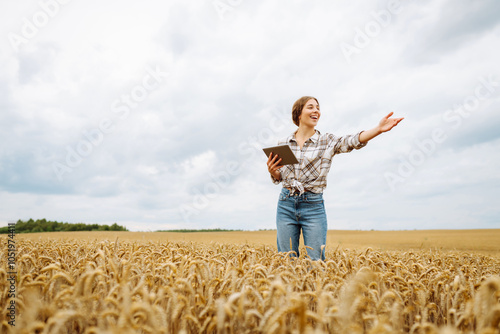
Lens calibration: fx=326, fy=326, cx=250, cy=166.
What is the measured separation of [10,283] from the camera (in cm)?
262

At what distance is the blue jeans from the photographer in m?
5.19

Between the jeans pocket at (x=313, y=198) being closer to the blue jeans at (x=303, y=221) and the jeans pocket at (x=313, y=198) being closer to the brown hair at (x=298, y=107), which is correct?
the blue jeans at (x=303, y=221)

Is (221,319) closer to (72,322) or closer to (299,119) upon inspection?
(72,322)

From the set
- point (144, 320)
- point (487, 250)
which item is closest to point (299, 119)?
point (144, 320)

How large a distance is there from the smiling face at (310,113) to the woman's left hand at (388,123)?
1.06 metres

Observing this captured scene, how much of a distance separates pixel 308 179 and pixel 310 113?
1.12 meters

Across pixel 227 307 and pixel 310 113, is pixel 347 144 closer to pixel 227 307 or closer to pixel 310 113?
pixel 310 113

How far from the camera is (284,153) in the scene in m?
4.98

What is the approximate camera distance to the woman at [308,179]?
5195mm

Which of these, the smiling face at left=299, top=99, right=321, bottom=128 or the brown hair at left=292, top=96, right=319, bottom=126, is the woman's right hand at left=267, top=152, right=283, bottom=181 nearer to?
the smiling face at left=299, top=99, right=321, bottom=128

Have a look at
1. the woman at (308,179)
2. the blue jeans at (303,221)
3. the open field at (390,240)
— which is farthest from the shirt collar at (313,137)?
the open field at (390,240)

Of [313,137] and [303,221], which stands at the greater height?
[313,137]

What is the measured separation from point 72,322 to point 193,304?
0.86 metres

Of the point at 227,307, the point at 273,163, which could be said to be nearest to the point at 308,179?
the point at 273,163
